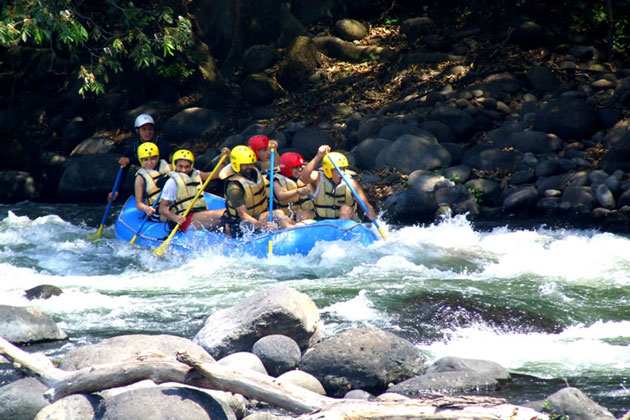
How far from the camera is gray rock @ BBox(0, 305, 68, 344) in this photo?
6.30 m

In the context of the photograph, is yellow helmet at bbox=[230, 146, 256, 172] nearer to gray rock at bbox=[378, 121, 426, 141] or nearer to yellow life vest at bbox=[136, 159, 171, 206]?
yellow life vest at bbox=[136, 159, 171, 206]

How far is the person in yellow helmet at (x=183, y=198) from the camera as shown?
32.7ft

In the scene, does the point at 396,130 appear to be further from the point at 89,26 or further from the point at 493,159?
the point at 89,26

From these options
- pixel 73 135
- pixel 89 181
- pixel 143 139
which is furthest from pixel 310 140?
pixel 73 135

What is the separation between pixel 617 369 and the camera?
18.6ft

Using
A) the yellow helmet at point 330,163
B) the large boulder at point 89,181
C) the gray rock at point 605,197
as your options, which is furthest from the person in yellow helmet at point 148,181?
the gray rock at point 605,197

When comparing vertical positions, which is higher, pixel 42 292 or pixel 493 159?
pixel 493 159

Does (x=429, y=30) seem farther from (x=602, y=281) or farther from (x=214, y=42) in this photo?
(x=602, y=281)

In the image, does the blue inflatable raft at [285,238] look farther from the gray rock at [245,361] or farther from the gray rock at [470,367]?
the gray rock at [245,361]

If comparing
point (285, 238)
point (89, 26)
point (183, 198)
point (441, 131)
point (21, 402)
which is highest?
point (89, 26)

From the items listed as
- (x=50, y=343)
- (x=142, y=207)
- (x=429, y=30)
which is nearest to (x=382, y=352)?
(x=50, y=343)

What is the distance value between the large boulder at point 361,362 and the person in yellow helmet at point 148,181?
5.24 m

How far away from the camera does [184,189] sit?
10055 millimetres

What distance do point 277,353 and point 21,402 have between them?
5.50ft
